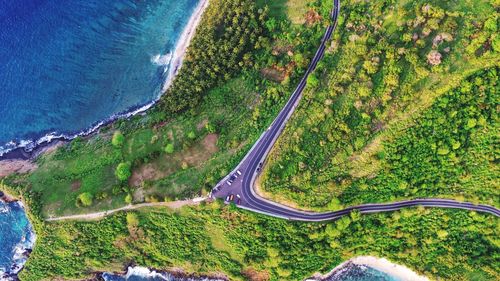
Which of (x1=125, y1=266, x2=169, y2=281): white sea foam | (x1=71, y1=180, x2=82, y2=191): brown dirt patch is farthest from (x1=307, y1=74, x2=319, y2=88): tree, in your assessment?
(x1=71, y1=180, x2=82, y2=191): brown dirt patch

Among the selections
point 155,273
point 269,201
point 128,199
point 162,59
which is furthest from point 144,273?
point 162,59

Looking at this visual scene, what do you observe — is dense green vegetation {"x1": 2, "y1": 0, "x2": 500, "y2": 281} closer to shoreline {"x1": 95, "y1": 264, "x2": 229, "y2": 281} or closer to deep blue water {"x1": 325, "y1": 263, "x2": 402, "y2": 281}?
shoreline {"x1": 95, "y1": 264, "x2": 229, "y2": 281}

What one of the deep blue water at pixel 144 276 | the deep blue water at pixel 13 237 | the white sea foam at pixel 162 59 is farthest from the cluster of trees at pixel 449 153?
the deep blue water at pixel 13 237

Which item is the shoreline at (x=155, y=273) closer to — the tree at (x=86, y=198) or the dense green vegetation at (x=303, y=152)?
the dense green vegetation at (x=303, y=152)

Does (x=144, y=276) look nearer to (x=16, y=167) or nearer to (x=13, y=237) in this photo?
(x=13, y=237)

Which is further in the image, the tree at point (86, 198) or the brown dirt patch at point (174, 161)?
the brown dirt patch at point (174, 161)

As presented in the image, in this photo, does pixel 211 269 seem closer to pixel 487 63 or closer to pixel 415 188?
pixel 415 188
